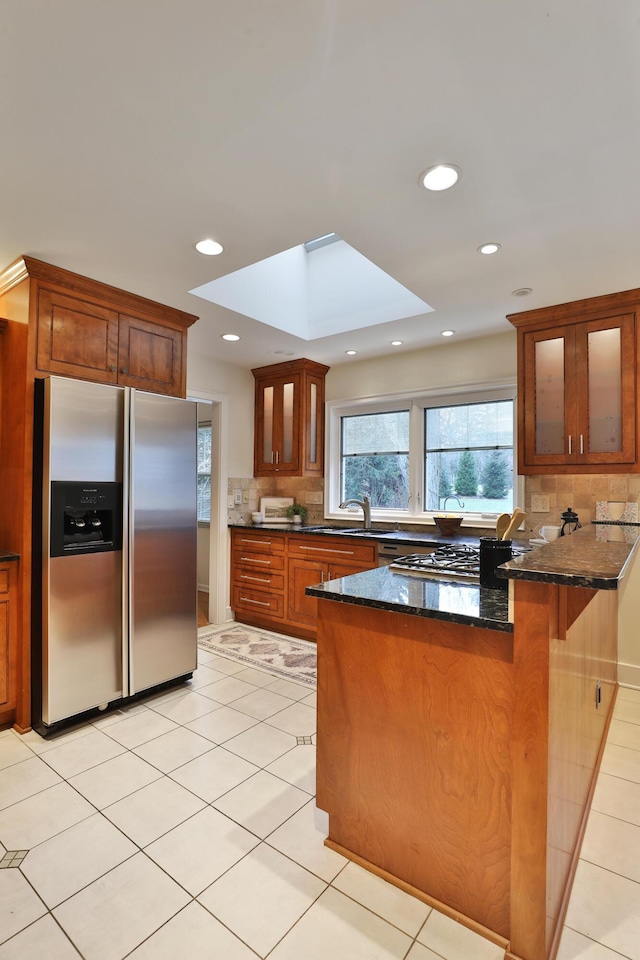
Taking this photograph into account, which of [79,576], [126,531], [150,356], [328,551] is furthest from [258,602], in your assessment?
[150,356]

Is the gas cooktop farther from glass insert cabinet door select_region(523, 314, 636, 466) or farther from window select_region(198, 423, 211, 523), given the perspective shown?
window select_region(198, 423, 211, 523)

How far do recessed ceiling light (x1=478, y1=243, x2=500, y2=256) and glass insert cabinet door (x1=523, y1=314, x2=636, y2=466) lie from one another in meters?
1.04

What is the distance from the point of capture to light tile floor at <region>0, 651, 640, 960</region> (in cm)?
139

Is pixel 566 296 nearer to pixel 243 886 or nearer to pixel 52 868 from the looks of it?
pixel 243 886

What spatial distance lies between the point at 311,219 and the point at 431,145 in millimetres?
632

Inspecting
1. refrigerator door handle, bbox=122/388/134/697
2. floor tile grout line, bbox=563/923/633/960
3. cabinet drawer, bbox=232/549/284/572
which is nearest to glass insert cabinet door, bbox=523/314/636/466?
cabinet drawer, bbox=232/549/284/572

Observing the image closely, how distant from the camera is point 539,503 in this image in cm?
359

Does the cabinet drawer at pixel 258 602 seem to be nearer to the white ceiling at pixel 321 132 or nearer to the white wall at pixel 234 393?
the white wall at pixel 234 393

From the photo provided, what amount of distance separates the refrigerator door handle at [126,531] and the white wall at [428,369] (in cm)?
237

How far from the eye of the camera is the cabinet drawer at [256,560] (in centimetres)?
433

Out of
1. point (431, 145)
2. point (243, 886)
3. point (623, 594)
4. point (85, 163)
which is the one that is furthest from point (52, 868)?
point (623, 594)

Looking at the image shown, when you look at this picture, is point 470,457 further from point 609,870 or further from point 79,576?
point 79,576

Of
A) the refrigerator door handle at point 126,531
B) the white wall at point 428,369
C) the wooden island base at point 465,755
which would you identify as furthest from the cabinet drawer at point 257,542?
the wooden island base at point 465,755

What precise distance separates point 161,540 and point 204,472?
10.6 feet
